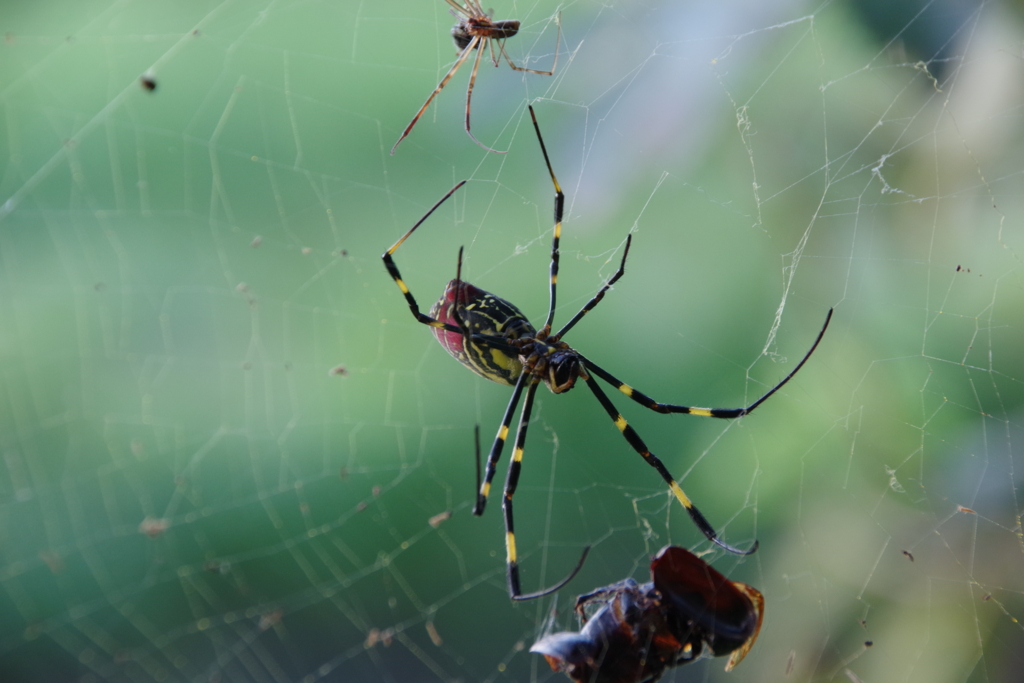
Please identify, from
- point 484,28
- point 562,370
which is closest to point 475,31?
point 484,28

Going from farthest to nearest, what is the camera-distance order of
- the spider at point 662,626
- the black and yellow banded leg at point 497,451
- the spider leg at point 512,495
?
the black and yellow banded leg at point 497,451
the spider leg at point 512,495
the spider at point 662,626

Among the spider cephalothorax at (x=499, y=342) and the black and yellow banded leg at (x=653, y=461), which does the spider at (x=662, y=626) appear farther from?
the spider cephalothorax at (x=499, y=342)

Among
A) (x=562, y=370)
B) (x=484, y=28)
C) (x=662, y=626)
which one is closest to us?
(x=662, y=626)

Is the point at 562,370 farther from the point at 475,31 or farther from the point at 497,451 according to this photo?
the point at 475,31

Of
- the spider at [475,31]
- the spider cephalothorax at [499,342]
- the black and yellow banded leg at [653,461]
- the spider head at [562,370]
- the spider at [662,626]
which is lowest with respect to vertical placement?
the black and yellow banded leg at [653,461]

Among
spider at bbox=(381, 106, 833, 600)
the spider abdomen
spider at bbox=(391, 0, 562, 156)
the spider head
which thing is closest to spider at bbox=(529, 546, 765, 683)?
spider at bbox=(381, 106, 833, 600)

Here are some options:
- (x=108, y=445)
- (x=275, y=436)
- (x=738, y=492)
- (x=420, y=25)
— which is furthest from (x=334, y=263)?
(x=738, y=492)

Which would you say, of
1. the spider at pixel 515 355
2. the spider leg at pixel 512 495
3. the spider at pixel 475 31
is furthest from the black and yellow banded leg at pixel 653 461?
the spider at pixel 475 31
